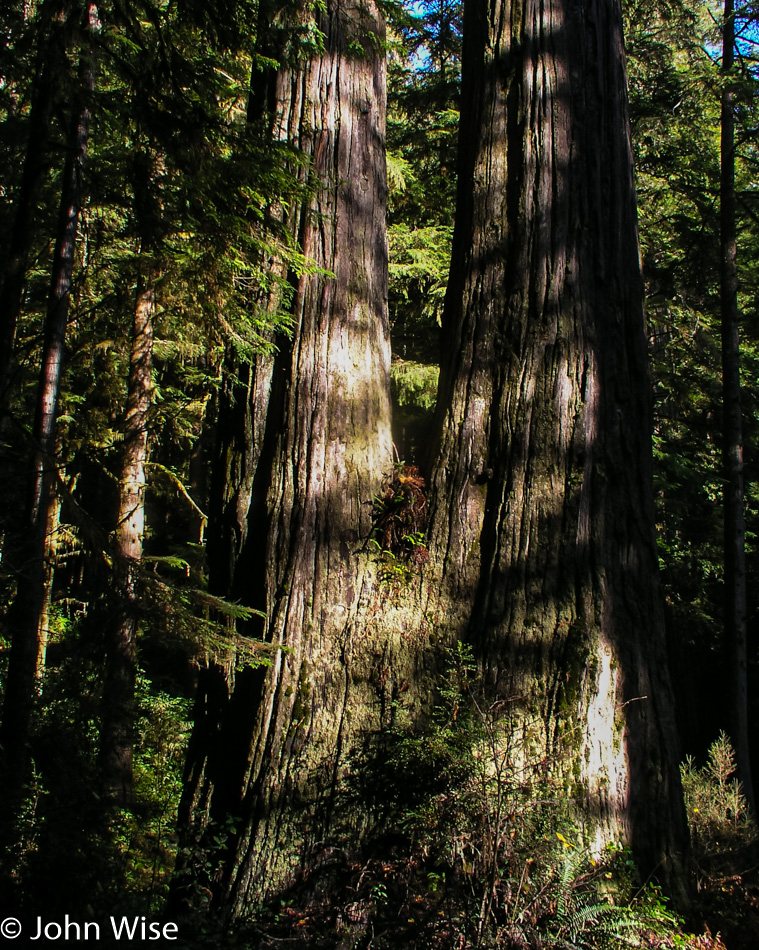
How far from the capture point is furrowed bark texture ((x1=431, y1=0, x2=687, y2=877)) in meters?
2.97

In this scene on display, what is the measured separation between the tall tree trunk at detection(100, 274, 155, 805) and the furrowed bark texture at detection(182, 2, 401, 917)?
77cm

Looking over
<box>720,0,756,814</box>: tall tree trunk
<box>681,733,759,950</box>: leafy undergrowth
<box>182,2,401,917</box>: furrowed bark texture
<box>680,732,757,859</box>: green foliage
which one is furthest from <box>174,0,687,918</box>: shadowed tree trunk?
<box>720,0,756,814</box>: tall tree trunk

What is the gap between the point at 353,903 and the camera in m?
2.64

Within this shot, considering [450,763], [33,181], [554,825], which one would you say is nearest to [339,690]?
[450,763]

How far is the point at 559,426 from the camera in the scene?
3195 mm

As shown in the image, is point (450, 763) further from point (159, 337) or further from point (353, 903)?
point (159, 337)

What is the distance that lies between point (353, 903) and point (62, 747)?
2.75 m

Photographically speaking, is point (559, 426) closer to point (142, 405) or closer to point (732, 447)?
point (142, 405)

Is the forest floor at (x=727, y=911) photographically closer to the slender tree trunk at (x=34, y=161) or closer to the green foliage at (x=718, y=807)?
the green foliage at (x=718, y=807)

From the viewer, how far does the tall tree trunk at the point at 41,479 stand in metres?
3.78

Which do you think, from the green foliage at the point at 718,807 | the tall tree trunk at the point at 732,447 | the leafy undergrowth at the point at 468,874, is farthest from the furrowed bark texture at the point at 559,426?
the tall tree trunk at the point at 732,447

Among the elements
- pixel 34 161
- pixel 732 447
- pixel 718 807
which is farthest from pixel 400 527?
pixel 732 447

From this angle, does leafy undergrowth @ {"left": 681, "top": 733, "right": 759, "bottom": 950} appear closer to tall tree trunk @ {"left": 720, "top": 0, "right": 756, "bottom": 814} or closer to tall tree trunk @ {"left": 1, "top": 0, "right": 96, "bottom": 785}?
tall tree trunk @ {"left": 720, "top": 0, "right": 756, "bottom": 814}

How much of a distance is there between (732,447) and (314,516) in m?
8.40
